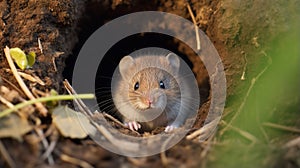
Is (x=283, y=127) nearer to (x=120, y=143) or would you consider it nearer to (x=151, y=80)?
(x=120, y=143)

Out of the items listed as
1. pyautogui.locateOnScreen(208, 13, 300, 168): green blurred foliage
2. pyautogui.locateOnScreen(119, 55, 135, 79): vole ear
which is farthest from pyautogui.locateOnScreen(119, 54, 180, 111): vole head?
pyautogui.locateOnScreen(208, 13, 300, 168): green blurred foliage

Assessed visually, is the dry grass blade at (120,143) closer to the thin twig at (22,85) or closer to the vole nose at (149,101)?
the thin twig at (22,85)

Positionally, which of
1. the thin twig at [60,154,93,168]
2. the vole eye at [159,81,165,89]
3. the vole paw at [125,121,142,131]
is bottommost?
the vole paw at [125,121,142,131]

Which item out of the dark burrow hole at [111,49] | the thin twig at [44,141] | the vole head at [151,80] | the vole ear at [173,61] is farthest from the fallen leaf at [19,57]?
the vole ear at [173,61]

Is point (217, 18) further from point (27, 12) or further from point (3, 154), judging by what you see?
point (3, 154)

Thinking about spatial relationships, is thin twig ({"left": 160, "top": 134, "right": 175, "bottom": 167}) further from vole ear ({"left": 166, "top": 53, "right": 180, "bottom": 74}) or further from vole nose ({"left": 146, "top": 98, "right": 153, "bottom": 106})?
vole ear ({"left": 166, "top": 53, "right": 180, "bottom": 74})

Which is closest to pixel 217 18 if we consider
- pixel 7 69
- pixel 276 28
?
pixel 276 28
